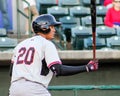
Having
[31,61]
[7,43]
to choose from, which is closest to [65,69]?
[31,61]

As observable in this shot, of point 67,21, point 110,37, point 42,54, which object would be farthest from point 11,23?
point 42,54

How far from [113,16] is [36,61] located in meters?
5.38

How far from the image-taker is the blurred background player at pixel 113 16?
377 inches

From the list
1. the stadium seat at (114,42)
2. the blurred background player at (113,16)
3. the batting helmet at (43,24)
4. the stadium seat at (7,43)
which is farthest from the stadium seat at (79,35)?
the batting helmet at (43,24)

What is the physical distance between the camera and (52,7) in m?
10.0

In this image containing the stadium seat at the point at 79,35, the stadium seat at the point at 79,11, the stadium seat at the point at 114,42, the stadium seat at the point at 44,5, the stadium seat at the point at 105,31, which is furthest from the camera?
the stadium seat at the point at 44,5

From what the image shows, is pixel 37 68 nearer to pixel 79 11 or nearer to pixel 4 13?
pixel 79 11

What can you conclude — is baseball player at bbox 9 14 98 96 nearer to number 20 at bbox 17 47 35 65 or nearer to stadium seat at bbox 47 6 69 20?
number 20 at bbox 17 47 35 65

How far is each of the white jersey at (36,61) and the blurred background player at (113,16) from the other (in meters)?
5.23

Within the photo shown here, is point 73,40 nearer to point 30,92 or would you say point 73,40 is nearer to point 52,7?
point 52,7

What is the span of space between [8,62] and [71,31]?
6.94 ft

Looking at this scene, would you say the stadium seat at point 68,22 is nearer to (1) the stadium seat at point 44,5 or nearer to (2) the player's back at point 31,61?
(1) the stadium seat at point 44,5

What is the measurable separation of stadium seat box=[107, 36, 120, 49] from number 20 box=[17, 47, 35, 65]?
4373 mm

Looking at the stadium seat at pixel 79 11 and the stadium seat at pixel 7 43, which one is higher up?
the stadium seat at pixel 79 11
